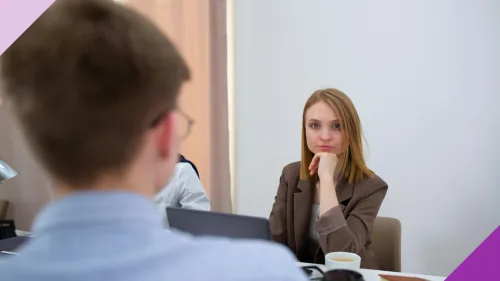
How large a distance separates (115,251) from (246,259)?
0.42ft

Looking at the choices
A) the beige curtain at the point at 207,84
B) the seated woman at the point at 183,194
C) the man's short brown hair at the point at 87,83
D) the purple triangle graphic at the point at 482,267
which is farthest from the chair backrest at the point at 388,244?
the man's short brown hair at the point at 87,83

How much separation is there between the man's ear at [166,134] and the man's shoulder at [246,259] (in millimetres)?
100

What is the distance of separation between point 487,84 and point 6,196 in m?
2.56

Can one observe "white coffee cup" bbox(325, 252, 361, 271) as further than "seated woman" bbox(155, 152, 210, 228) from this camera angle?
No

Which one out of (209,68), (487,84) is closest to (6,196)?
(209,68)


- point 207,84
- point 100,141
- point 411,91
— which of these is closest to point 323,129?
point 411,91

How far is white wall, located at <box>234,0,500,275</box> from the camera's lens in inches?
87.0

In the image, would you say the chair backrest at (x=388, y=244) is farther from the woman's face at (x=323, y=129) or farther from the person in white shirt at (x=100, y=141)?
the person in white shirt at (x=100, y=141)

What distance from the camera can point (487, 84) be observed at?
7.19 ft

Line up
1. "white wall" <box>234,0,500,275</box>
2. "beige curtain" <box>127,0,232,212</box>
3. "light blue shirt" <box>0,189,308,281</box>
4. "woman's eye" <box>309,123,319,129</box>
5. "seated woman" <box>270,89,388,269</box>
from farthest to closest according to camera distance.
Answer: "beige curtain" <box>127,0,232,212</box>, "white wall" <box>234,0,500,275</box>, "woman's eye" <box>309,123,319,129</box>, "seated woman" <box>270,89,388,269</box>, "light blue shirt" <box>0,189,308,281</box>

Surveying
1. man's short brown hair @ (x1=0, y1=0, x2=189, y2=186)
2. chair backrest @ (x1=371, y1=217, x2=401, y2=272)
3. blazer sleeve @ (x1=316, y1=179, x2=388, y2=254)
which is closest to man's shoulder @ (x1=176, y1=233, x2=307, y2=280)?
man's short brown hair @ (x1=0, y1=0, x2=189, y2=186)

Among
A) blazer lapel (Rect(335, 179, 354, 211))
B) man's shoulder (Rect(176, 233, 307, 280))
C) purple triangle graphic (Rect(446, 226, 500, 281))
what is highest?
man's shoulder (Rect(176, 233, 307, 280))

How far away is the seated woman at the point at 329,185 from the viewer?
1.47m

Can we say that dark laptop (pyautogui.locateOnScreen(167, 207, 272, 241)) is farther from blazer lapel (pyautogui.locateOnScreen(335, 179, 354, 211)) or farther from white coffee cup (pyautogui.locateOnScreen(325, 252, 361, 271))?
blazer lapel (pyautogui.locateOnScreen(335, 179, 354, 211))
